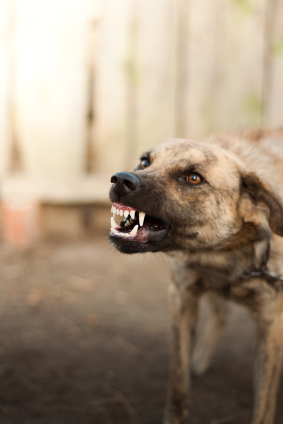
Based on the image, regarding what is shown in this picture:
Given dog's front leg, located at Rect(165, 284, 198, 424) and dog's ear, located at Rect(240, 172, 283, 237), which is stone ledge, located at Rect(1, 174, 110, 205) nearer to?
dog's front leg, located at Rect(165, 284, 198, 424)

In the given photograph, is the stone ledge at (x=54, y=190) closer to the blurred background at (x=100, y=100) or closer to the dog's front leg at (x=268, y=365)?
the blurred background at (x=100, y=100)

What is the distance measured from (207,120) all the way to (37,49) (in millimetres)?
2338

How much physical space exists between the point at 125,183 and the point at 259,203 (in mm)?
716

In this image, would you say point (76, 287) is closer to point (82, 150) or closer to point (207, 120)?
point (82, 150)

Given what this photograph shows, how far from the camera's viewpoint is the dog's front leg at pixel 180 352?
7.36ft

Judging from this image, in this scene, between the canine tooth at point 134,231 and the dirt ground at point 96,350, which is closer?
the canine tooth at point 134,231

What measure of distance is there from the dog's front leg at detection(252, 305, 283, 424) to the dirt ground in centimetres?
27

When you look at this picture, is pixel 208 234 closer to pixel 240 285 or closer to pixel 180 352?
pixel 240 285

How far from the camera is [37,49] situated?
482cm

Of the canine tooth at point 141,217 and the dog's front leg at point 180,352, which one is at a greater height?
the canine tooth at point 141,217

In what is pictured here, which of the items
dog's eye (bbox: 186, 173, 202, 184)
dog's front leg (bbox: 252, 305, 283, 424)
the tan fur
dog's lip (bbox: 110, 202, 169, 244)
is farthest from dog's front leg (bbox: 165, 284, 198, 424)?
dog's eye (bbox: 186, 173, 202, 184)

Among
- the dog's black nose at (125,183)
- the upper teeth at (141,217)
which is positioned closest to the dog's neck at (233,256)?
the upper teeth at (141,217)

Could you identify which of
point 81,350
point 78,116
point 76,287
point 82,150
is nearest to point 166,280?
point 76,287

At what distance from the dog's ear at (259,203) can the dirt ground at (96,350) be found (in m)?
0.60
